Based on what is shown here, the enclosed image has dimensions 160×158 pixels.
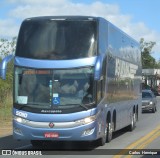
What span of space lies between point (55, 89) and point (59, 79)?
0.30 meters

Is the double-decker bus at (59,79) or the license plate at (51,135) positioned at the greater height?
the double-decker bus at (59,79)

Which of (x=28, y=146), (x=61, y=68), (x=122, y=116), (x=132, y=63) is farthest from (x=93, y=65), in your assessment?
(x=132, y=63)

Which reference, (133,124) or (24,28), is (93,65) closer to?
(24,28)

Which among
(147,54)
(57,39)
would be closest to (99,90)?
(57,39)

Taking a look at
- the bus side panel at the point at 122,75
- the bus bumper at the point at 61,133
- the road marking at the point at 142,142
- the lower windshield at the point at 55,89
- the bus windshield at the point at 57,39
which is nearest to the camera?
the bus bumper at the point at 61,133

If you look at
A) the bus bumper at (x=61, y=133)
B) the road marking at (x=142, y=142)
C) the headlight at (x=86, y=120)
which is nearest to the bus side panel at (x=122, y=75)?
the road marking at (x=142, y=142)

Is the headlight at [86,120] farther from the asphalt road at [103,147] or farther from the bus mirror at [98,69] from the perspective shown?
the bus mirror at [98,69]

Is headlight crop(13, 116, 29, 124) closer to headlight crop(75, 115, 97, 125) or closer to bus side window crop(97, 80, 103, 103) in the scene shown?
headlight crop(75, 115, 97, 125)

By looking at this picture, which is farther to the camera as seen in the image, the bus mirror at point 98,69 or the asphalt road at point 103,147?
the asphalt road at point 103,147

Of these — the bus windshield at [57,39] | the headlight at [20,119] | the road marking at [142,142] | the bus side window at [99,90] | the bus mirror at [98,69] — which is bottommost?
the road marking at [142,142]

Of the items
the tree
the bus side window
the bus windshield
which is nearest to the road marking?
the bus side window

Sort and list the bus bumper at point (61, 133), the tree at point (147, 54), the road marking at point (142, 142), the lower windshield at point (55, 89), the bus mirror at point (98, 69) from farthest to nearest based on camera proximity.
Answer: the tree at point (147, 54) → the road marking at point (142, 142) → the lower windshield at point (55, 89) → the bus bumper at point (61, 133) → the bus mirror at point (98, 69)

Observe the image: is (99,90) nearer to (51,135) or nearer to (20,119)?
(51,135)

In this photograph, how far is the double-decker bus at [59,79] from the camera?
13.3 m
